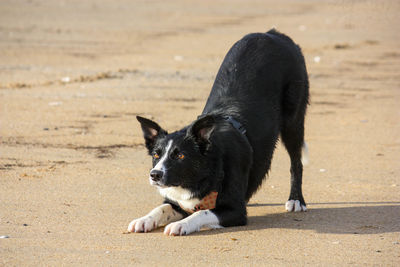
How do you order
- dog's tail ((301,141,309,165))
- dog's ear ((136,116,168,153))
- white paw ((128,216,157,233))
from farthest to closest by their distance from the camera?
dog's tail ((301,141,309,165)), dog's ear ((136,116,168,153)), white paw ((128,216,157,233))

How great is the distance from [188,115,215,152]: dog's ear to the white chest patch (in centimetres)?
35

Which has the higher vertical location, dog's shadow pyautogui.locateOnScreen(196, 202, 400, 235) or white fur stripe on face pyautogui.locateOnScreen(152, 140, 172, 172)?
white fur stripe on face pyautogui.locateOnScreen(152, 140, 172, 172)

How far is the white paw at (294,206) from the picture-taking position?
6.06 metres

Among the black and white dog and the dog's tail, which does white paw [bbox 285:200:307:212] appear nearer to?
the black and white dog

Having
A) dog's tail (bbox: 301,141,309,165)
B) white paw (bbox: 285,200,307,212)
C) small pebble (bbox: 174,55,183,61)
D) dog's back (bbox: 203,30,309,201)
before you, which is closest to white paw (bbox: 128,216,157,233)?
dog's back (bbox: 203,30,309,201)

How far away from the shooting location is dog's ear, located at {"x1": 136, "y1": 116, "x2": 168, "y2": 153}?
17.9 feet

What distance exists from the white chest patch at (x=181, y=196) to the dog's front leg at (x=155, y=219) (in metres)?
0.11

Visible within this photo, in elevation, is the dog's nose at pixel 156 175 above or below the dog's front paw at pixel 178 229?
above

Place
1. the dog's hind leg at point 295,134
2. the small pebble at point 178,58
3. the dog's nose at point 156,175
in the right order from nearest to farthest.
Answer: the dog's nose at point 156,175 < the dog's hind leg at point 295,134 < the small pebble at point 178,58

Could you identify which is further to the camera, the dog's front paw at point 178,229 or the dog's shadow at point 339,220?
the dog's shadow at point 339,220

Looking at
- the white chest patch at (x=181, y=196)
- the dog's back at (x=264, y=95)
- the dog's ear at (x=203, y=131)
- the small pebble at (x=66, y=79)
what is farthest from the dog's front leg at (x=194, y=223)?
the small pebble at (x=66, y=79)

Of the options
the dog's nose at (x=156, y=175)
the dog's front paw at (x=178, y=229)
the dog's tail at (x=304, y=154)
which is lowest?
the dog's front paw at (x=178, y=229)

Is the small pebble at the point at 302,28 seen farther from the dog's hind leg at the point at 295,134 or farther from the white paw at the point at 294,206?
the white paw at the point at 294,206

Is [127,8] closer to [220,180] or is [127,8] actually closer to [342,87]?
[342,87]
